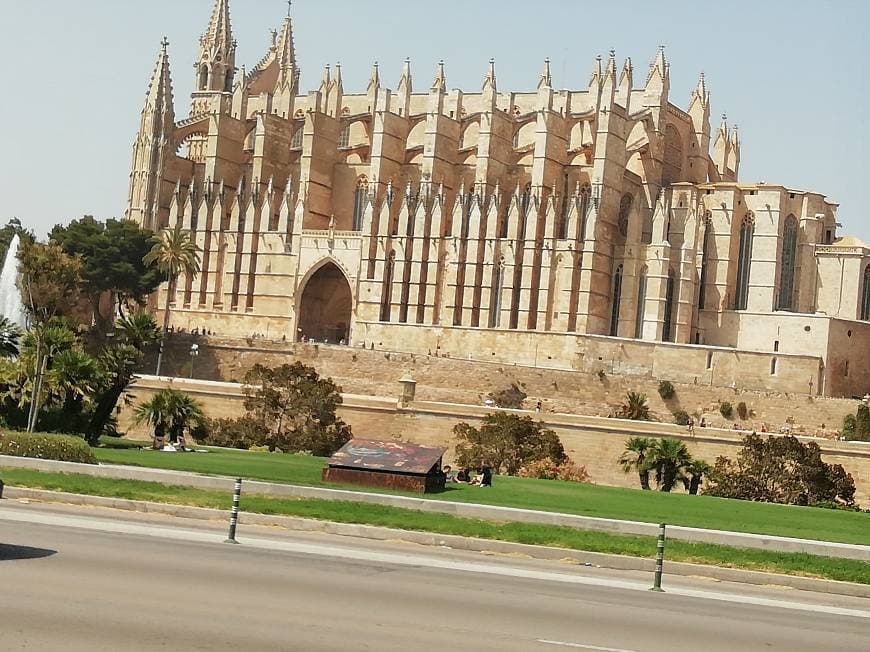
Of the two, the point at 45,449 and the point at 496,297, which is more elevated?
the point at 496,297

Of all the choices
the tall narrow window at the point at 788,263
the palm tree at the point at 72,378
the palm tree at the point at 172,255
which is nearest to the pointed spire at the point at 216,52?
the palm tree at the point at 172,255

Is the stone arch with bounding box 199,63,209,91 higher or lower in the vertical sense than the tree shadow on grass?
higher

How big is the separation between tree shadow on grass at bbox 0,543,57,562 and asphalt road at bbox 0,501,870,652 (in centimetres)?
2

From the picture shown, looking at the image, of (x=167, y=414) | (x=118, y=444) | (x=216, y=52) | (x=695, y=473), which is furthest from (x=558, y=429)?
(x=216, y=52)

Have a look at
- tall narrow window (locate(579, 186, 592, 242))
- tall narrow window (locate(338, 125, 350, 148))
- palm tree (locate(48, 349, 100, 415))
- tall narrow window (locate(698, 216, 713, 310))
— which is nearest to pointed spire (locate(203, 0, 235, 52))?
tall narrow window (locate(338, 125, 350, 148))

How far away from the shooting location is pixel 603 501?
28.8 meters

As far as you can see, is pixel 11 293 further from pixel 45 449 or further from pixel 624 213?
pixel 45 449

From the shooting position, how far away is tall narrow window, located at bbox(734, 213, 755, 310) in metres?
60.4

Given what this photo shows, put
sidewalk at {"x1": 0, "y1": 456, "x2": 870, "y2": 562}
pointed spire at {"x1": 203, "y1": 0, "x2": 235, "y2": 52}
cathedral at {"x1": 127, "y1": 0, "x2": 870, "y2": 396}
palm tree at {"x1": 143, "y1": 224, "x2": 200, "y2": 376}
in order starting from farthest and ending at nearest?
1. pointed spire at {"x1": 203, "y1": 0, "x2": 235, "y2": 52}
2. palm tree at {"x1": 143, "y1": 224, "x2": 200, "y2": 376}
3. cathedral at {"x1": 127, "y1": 0, "x2": 870, "y2": 396}
4. sidewalk at {"x1": 0, "y1": 456, "x2": 870, "y2": 562}

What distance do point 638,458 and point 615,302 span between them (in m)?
22.6

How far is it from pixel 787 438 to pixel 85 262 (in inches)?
1488

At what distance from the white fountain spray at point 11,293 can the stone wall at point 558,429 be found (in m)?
12.5

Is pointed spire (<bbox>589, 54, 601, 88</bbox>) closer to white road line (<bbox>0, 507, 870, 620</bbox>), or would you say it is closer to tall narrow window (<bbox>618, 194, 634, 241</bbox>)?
tall narrow window (<bbox>618, 194, 634, 241</bbox>)

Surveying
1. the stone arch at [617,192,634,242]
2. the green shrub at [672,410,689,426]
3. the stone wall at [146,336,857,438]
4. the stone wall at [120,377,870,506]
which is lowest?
the stone wall at [120,377,870,506]
